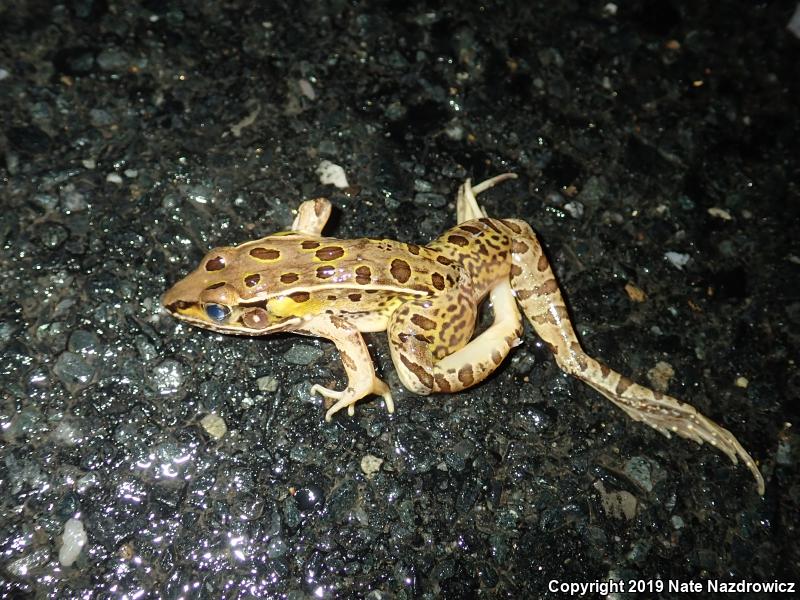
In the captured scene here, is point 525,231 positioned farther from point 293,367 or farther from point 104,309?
point 104,309

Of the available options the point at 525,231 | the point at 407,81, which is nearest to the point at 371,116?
the point at 407,81

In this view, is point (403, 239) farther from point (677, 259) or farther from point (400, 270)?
point (677, 259)

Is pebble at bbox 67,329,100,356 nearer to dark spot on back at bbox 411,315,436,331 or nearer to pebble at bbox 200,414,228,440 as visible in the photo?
pebble at bbox 200,414,228,440

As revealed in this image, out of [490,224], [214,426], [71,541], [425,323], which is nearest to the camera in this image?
[71,541]

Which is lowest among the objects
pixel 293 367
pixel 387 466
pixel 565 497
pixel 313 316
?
pixel 565 497

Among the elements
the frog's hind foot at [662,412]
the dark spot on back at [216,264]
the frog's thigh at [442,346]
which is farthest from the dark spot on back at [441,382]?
the dark spot on back at [216,264]

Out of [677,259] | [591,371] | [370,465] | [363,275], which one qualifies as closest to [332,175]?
[363,275]

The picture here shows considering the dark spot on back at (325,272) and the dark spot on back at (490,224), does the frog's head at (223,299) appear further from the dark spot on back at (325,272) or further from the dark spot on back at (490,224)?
the dark spot on back at (490,224)
